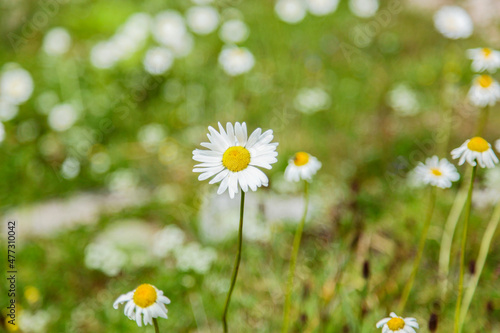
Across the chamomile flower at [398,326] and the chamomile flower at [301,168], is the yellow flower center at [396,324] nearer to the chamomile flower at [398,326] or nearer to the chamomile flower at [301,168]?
the chamomile flower at [398,326]

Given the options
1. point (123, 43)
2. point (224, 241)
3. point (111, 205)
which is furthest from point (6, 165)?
point (224, 241)

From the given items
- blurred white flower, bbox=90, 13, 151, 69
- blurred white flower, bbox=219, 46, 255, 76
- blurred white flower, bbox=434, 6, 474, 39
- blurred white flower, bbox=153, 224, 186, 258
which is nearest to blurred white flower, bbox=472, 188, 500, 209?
blurred white flower, bbox=434, 6, 474, 39

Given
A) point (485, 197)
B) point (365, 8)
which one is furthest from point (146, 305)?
point (365, 8)

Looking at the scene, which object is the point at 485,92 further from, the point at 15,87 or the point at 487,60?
the point at 15,87

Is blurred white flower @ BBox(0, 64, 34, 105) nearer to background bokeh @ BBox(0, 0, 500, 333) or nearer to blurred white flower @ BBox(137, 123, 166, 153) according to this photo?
background bokeh @ BBox(0, 0, 500, 333)

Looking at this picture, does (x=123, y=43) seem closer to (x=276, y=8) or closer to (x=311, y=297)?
(x=276, y=8)

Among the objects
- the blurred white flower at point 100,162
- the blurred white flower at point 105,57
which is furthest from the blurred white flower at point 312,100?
the blurred white flower at point 105,57
